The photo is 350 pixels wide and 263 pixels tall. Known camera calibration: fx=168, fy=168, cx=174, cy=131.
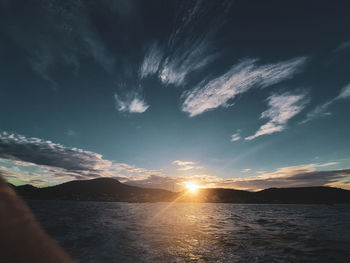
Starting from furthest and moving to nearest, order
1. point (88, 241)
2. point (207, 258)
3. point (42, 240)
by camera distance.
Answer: point (88, 241), point (207, 258), point (42, 240)

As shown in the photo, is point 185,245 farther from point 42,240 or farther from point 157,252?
point 42,240

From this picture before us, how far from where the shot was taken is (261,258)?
12.8 m

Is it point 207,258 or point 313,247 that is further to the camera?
point 313,247

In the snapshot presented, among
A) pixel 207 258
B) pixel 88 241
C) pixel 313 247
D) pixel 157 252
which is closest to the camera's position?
pixel 207 258

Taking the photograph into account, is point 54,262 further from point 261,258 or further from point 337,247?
point 337,247

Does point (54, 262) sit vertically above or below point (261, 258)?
above

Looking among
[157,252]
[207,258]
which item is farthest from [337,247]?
[157,252]

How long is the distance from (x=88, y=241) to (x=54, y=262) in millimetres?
18980

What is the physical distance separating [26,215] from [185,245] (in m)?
17.2

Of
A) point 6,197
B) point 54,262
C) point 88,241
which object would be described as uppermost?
point 6,197

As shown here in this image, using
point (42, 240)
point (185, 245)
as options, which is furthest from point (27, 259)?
point (185, 245)

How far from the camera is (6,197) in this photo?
177cm

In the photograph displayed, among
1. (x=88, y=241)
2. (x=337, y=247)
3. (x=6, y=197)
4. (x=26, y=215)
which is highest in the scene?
(x=6, y=197)

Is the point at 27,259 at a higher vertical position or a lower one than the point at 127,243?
higher
